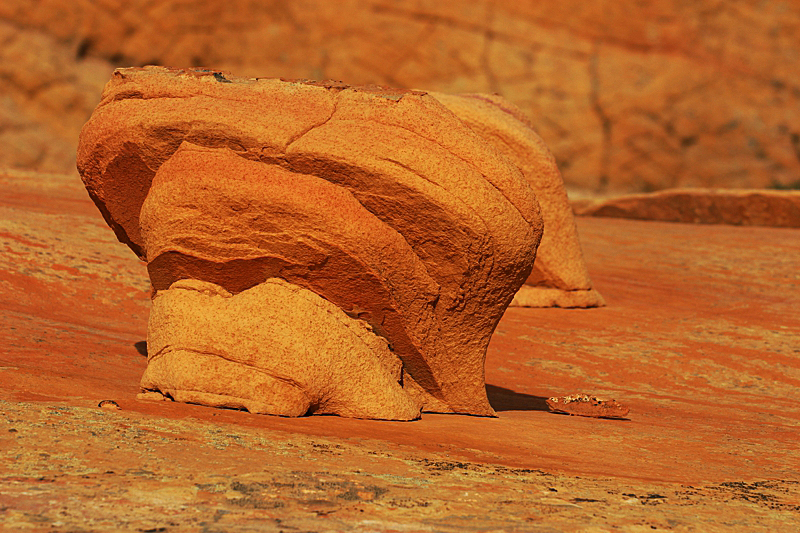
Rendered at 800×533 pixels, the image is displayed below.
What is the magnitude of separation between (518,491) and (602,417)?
2.19m

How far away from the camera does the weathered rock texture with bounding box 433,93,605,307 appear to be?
827cm

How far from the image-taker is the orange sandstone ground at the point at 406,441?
269cm

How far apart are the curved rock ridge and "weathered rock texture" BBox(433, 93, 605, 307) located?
12.0 ft

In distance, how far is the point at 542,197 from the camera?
8.56m

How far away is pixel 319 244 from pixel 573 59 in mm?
15429

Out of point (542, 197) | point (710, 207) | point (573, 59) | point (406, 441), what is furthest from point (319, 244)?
point (573, 59)

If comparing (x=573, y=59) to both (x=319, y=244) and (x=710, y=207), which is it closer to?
(x=710, y=207)

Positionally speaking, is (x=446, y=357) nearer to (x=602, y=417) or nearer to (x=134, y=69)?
(x=602, y=417)

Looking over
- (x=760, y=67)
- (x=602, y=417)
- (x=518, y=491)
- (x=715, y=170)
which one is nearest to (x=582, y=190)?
(x=715, y=170)

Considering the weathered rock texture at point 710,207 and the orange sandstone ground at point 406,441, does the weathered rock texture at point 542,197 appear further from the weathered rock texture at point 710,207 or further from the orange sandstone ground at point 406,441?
the weathered rock texture at point 710,207

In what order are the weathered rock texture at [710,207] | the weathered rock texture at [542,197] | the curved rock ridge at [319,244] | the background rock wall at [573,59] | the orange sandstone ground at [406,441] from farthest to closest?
the background rock wall at [573,59]
the weathered rock texture at [710,207]
the weathered rock texture at [542,197]
the curved rock ridge at [319,244]
the orange sandstone ground at [406,441]

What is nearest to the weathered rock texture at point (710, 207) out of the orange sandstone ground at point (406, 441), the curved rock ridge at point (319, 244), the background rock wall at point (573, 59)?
the background rock wall at point (573, 59)

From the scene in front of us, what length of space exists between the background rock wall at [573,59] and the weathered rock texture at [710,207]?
234 centimetres

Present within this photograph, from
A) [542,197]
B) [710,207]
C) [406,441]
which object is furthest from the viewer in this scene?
[710,207]
